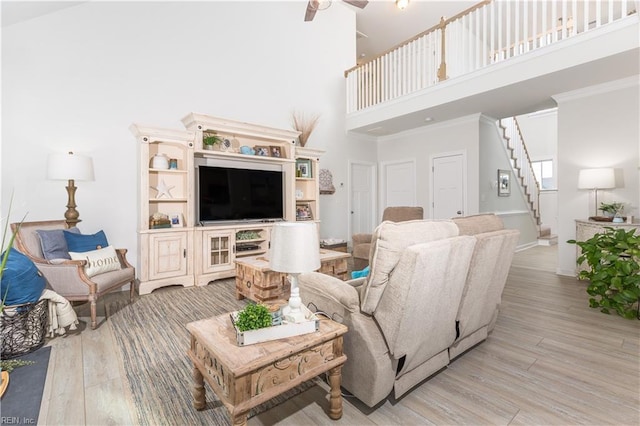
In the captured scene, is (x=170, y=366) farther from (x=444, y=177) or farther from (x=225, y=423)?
(x=444, y=177)

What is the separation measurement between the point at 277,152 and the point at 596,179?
14.8 feet

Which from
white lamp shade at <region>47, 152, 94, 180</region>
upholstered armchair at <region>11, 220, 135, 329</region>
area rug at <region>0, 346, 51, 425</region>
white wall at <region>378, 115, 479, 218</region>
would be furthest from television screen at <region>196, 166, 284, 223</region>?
white wall at <region>378, 115, 479, 218</region>

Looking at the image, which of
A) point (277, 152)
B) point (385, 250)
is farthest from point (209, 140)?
point (385, 250)

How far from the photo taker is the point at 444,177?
586 centimetres

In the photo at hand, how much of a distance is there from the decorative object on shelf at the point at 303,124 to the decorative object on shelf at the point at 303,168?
1.40ft

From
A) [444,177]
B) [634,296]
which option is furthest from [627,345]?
[444,177]

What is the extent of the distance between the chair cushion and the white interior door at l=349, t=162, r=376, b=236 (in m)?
4.75

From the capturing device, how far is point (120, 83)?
3.89 metres

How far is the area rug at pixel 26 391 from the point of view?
5.13 ft

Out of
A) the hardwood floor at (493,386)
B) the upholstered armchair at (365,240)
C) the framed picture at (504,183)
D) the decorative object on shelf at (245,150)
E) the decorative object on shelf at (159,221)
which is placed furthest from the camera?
the framed picture at (504,183)

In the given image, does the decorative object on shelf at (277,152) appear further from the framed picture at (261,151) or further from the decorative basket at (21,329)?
the decorative basket at (21,329)

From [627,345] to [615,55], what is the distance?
9.68ft

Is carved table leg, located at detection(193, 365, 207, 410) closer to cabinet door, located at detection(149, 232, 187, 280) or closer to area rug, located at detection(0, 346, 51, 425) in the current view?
area rug, located at detection(0, 346, 51, 425)

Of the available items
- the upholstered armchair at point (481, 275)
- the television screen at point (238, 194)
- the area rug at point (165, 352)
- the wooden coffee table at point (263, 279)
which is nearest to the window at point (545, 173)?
the television screen at point (238, 194)
